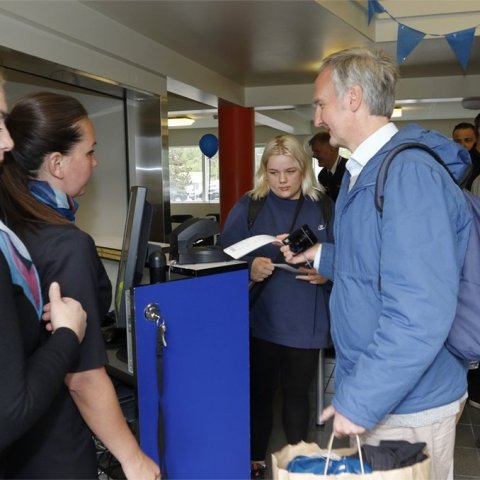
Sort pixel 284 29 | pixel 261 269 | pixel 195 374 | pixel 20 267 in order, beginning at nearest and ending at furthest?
pixel 20 267 → pixel 195 374 → pixel 261 269 → pixel 284 29

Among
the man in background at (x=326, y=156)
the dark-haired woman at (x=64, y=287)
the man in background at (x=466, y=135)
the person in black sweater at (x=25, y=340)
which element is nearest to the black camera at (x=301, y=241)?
the dark-haired woman at (x=64, y=287)

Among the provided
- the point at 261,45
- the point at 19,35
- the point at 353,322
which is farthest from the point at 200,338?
the point at 261,45

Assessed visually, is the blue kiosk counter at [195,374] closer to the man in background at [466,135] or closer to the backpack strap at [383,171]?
the backpack strap at [383,171]

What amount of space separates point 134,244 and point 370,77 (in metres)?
0.79

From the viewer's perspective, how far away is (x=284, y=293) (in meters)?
2.21

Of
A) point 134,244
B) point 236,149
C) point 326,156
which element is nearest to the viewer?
point 134,244

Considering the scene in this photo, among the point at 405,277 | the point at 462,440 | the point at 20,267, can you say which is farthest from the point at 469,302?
the point at 462,440

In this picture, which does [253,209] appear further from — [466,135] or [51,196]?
[466,135]

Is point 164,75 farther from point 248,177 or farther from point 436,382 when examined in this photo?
point 436,382

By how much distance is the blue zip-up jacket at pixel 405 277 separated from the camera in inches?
40.8

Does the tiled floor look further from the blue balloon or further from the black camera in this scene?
the blue balloon

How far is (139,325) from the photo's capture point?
1489 mm

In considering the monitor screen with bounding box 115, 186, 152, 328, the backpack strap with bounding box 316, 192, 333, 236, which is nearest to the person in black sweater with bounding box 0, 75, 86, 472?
the monitor screen with bounding box 115, 186, 152, 328

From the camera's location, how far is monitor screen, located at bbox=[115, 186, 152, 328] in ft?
4.88
